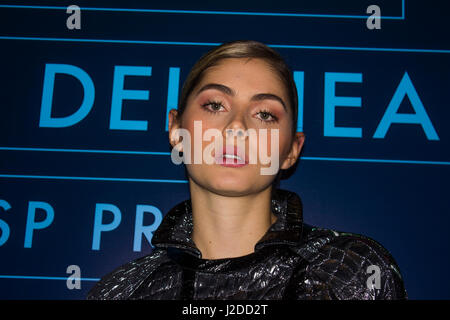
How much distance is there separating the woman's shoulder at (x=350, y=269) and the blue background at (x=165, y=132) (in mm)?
334

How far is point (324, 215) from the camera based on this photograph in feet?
4.87

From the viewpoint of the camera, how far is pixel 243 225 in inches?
47.5

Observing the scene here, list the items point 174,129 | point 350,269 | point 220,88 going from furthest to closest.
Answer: point 174,129, point 220,88, point 350,269

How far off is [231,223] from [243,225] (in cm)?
3

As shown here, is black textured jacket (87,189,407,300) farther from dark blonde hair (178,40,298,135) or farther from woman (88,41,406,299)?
dark blonde hair (178,40,298,135)

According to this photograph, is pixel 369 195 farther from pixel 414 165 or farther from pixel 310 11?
pixel 310 11

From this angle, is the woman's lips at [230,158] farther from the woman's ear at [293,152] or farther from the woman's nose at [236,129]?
the woman's ear at [293,152]

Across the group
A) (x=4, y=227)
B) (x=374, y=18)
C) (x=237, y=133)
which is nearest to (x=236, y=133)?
(x=237, y=133)

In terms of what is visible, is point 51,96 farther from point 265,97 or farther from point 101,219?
point 265,97

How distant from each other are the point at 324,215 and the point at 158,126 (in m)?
0.65

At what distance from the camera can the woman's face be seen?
1.13 metres

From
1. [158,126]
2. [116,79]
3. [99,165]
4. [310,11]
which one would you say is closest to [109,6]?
[116,79]

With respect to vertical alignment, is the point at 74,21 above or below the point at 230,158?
above

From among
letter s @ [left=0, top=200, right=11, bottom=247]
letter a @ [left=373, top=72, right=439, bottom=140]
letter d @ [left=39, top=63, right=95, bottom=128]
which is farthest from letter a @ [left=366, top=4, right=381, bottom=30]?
letter s @ [left=0, top=200, right=11, bottom=247]
